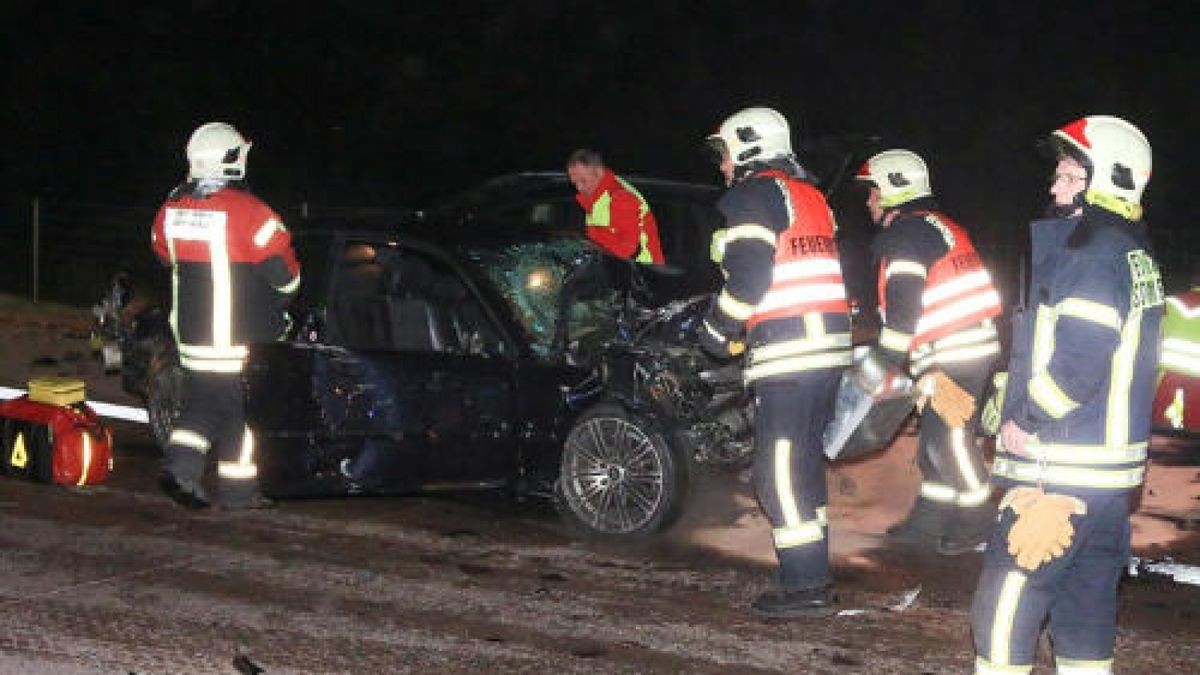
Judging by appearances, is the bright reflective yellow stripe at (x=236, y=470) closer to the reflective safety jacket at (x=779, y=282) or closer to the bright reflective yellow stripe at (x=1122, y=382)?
the reflective safety jacket at (x=779, y=282)

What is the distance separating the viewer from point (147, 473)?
9.03 meters

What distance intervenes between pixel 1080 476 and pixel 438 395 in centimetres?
384

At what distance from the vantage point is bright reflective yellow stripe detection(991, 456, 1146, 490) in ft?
15.1

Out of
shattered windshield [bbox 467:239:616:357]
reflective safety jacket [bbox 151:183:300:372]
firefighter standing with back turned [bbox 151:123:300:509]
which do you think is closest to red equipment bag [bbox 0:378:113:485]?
firefighter standing with back turned [bbox 151:123:300:509]

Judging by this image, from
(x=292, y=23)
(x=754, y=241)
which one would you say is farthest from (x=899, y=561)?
(x=292, y=23)

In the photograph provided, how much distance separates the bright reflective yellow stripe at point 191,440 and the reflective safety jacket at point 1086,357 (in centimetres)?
445

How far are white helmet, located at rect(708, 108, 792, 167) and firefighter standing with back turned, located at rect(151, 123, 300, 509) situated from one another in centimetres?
243

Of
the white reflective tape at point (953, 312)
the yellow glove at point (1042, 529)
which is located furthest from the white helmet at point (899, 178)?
the yellow glove at point (1042, 529)

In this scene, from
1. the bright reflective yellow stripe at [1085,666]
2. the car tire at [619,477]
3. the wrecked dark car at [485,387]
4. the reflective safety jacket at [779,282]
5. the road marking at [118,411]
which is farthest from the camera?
the road marking at [118,411]

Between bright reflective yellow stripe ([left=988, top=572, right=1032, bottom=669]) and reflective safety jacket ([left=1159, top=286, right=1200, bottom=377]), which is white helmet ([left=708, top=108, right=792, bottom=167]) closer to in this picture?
reflective safety jacket ([left=1159, top=286, right=1200, bottom=377])

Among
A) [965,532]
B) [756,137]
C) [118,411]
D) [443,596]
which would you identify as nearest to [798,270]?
[756,137]

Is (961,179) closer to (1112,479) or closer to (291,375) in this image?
(291,375)

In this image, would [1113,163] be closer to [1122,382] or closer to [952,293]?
[1122,382]

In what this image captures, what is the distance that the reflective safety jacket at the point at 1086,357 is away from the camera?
4.48m
